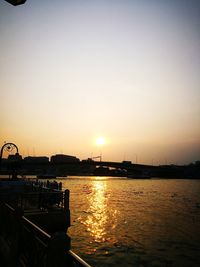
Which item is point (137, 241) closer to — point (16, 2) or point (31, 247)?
point (31, 247)

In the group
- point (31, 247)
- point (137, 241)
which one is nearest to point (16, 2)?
point (31, 247)

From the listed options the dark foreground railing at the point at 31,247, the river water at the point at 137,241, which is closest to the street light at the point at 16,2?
the dark foreground railing at the point at 31,247

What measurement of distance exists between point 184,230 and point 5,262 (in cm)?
2358

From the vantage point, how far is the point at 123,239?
2439 cm

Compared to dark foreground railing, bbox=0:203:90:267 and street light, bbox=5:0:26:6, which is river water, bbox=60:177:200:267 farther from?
street light, bbox=5:0:26:6

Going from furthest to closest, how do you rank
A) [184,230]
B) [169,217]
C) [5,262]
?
[169,217] → [184,230] → [5,262]

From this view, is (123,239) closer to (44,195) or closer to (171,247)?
(171,247)

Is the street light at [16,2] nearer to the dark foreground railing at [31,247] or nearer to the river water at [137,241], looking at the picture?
the dark foreground railing at [31,247]

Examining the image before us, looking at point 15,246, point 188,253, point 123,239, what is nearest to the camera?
point 15,246

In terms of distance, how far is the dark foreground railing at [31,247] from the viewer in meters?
5.66

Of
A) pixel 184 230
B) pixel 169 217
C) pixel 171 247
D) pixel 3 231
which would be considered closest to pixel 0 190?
pixel 3 231

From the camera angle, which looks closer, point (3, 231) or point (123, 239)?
point (3, 231)

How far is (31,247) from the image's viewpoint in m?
8.86

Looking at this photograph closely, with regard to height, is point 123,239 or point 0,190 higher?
point 0,190
